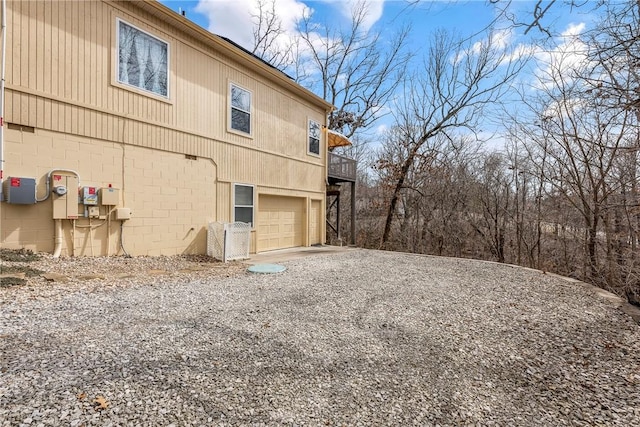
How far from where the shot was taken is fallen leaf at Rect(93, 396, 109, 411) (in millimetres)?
1806

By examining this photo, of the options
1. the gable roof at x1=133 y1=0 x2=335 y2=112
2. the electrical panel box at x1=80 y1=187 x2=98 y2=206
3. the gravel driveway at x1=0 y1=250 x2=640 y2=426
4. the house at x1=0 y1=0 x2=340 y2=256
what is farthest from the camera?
the gable roof at x1=133 y1=0 x2=335 y2=112

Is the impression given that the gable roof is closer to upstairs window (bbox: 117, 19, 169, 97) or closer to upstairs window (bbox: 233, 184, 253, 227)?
upstairs window (bbox: 117, 19, 169, 97)

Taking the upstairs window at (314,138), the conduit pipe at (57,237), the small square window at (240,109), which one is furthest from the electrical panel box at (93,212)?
the upstairs window at (314,138)

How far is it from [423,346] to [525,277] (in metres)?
4.72

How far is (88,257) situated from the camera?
5594 mm

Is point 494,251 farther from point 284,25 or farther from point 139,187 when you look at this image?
point 284,25

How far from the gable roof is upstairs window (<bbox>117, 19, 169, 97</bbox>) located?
0.51 metres

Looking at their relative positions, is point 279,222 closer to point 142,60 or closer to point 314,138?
point 314,138

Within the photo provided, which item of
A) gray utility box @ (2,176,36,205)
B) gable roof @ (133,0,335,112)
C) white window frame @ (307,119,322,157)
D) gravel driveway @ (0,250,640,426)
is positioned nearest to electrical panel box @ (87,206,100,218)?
gray utility box @ (2,176,36,205)

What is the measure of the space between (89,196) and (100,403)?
4910mm

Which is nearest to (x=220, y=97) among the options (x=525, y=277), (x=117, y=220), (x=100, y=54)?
(x=100, y=54)

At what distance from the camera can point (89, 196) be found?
5.57 metres

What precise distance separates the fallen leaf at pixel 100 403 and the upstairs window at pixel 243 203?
6658 mm

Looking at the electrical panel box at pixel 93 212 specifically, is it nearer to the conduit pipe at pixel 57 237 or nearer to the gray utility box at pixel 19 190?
the conduit pipe at pixel 57 237
